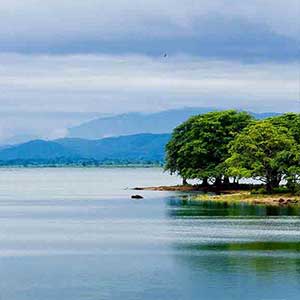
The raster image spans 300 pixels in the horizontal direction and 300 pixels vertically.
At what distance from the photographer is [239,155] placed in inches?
4225

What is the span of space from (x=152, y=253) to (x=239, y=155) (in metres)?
49.3

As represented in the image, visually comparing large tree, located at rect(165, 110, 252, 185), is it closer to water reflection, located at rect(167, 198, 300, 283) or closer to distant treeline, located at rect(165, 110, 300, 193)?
distant treeline, located at rect(165, 110, 300, 193)

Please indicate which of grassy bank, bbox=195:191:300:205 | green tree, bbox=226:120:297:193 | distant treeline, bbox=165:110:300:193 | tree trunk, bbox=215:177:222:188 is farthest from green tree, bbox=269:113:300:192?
tree trunk, bbox=215:177:222:188

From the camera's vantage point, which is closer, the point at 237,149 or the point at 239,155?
the point at 239,155

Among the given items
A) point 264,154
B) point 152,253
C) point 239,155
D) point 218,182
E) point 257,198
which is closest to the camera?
point 152,253

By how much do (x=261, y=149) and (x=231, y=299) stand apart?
6342cm

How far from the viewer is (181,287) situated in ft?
152

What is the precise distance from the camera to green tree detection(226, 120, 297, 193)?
10331 centimetres

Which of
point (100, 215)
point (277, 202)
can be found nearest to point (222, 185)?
point (277, 202)

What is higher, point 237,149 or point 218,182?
point 237,149

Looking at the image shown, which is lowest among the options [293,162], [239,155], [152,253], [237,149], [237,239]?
[152,253]

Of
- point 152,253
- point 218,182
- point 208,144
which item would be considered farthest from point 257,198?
point 152,253

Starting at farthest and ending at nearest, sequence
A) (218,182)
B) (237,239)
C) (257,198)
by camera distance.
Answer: (218,182) < (257,198) < (237,239)

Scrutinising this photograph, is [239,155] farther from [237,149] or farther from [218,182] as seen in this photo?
[218,182]
